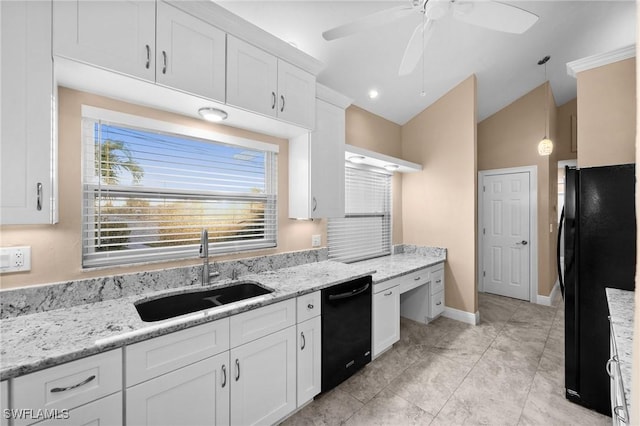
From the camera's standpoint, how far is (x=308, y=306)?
192 cm

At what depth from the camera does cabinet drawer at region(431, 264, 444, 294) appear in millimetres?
3412

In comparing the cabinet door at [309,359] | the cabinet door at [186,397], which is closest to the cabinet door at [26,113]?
the cabinet door at [186,397]

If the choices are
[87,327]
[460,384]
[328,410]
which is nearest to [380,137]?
[460,384]

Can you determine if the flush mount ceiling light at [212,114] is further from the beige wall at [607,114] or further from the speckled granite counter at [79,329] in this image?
the beige wall at [607,114]

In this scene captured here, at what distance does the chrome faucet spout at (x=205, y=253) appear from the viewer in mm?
1909

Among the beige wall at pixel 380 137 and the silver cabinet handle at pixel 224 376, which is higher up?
the beige wall at pixel 380 137

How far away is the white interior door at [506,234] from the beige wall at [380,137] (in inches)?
67.1

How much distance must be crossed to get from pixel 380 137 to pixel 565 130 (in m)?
3.69

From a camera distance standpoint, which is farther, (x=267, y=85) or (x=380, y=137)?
(x=380, y=137)

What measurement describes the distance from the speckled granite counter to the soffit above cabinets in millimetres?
1655

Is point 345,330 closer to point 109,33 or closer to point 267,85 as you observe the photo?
point 267,85

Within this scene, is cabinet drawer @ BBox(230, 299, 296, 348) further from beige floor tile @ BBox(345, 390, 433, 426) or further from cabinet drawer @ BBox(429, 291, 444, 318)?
cabinet drawer @ BBox(429, 291, 444, 318)

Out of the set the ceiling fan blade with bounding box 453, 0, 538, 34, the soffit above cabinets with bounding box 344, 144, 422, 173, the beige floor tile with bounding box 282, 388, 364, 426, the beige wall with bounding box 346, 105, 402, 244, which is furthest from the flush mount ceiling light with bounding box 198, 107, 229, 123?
the beige floor tile with bounding box 282, 388, 364, 426

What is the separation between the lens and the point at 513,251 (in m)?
4.36
